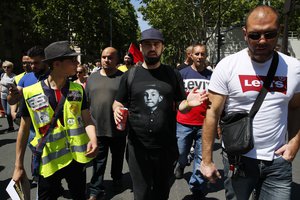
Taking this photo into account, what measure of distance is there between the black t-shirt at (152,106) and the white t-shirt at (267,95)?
0.85 metres

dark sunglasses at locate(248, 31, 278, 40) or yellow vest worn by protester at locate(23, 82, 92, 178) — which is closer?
dark sunglasses at locate(248, 31, 278, 40)

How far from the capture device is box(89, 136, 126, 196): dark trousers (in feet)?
14.4

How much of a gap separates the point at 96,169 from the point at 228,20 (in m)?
38.1

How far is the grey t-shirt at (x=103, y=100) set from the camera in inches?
183

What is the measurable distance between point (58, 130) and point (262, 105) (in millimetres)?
1579

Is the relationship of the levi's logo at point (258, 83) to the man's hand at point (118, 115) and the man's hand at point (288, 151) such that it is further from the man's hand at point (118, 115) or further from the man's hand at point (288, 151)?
the man's hand at point (118, 115)

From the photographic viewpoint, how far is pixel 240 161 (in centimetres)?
253

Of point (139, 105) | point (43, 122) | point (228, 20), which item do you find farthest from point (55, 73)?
point (228, 20)

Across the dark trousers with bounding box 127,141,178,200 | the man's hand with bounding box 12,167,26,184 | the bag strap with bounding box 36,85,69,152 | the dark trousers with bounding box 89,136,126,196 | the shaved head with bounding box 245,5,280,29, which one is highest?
the shaved head with bounding box 245,5,280,29

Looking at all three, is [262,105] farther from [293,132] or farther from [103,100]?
[103,100]

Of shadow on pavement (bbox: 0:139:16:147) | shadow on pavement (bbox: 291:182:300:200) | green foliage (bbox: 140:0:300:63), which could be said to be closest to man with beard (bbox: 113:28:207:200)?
shadow on pavement (bbox: 291:182:300:200)

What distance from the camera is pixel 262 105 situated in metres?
2.42

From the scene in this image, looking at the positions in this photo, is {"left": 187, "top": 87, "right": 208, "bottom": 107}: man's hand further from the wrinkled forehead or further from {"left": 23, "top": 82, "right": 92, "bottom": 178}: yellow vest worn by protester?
{"left": 23, "top": 82, "right": 92, "bottom": 178}: yellow vest worn by protester

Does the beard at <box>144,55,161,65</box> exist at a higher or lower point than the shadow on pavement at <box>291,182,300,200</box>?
higher
